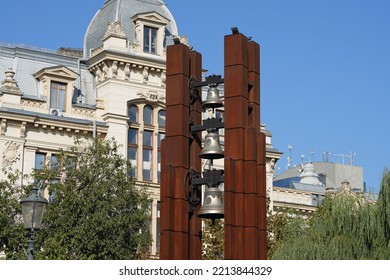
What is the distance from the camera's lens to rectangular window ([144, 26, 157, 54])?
51.8 meters

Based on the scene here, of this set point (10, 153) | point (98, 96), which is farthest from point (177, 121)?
point (98, 96)

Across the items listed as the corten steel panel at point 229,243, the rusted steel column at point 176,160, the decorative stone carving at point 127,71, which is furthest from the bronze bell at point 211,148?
the decorative stone carving at point 127,71

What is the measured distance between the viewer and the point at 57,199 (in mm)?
40062

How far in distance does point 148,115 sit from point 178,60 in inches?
1128

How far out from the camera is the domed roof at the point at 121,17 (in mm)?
52469

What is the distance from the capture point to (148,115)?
51.4 meters

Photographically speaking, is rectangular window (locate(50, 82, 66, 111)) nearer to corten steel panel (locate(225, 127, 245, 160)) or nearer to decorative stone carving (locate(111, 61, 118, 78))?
decorative stone carving (locate(111, 61, 118, 78))

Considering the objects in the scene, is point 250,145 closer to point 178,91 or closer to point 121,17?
point 178,91

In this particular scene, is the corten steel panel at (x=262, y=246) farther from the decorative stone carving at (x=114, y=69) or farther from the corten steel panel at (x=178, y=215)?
the decorative stone carving at (x=114, y=69)

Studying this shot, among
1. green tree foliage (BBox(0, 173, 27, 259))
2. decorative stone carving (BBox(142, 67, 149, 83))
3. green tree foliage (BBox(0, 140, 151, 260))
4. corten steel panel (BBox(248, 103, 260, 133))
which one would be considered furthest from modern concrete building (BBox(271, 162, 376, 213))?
corten steel panel (BBox(248, 103, 260, 133))

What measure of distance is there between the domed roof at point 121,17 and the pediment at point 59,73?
3.65m

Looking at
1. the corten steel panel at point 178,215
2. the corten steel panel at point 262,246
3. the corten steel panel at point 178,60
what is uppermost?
the corten steel panel at point 178,60

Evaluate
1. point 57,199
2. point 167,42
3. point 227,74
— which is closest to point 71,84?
point 167,42

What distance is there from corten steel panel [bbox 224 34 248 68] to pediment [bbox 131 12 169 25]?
29.6 meters
